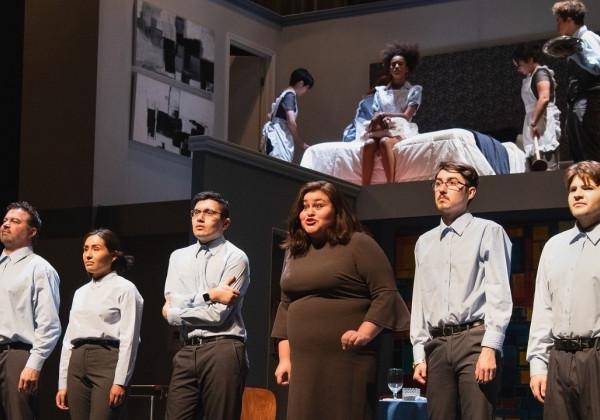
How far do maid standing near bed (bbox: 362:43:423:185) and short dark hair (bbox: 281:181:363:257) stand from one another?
Result: 13.6 ft

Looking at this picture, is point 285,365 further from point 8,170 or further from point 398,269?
point 8,170

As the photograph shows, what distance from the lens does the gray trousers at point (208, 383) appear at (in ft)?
14.9

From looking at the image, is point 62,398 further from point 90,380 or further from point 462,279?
point 462,279

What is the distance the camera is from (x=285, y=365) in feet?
13.2

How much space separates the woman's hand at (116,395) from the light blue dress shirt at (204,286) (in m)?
0.38

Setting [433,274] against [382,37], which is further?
[382,37]

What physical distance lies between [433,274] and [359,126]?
4690 millimetres

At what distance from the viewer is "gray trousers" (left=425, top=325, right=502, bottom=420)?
4.08m

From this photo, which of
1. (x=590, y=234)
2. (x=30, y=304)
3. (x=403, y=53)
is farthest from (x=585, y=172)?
(x=403, y=53)

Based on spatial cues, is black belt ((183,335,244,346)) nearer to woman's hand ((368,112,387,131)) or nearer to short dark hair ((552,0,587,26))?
short dark hair ((552,0,587,26))

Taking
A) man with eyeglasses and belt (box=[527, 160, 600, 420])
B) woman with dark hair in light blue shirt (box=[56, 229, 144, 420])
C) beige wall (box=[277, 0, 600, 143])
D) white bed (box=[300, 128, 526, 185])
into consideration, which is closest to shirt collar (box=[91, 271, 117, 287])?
woman with dark hair in light blue shirt (box=[56, 229, 144, 420])

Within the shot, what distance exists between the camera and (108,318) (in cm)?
500

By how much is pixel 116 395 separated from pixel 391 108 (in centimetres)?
438

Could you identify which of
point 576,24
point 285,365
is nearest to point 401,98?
point 576,24
